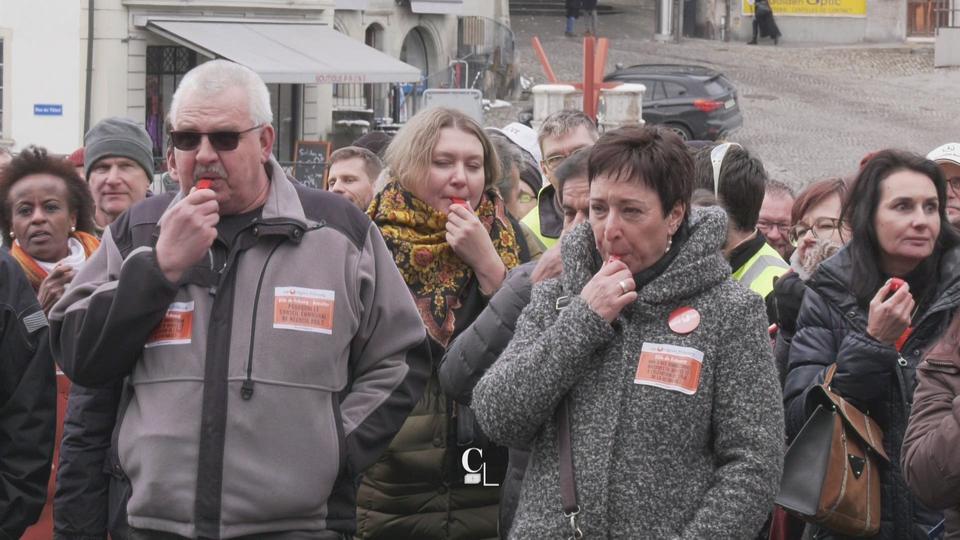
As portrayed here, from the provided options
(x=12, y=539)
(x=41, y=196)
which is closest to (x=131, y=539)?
(x=12, y=539)

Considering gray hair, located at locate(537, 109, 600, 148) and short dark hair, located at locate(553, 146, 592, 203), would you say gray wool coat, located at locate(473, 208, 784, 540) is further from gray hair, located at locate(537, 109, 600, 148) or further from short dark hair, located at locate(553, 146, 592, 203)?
gray hair, located at locate(537, 109, 600, 148)

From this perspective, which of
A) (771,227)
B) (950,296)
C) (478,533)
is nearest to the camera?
(950,296)

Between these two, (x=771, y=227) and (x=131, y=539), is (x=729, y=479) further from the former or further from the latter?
(x=771, y=227)

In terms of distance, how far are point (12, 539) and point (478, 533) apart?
153cm

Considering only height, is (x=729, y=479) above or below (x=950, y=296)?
below

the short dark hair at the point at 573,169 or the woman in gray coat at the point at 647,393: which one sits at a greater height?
the short dark hair at the point at 573,169

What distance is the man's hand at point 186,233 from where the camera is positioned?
4.24 m

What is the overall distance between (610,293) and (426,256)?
167cm

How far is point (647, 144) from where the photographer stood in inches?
166

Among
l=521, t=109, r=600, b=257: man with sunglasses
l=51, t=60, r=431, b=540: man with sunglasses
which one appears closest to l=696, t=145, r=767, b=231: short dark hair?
l=521, t=109, r=600, b=257: man with sunglasses

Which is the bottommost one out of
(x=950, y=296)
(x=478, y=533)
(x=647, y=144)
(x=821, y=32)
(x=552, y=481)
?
(x=478, y=533)

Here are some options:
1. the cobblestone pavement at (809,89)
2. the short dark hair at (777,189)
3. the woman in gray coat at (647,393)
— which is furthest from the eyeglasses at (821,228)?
the cobblestone pavement at (809,89)

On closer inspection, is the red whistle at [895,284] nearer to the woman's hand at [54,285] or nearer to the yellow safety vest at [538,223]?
the yellow safety vest at [538,223]

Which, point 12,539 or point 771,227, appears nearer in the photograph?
point 12,539
